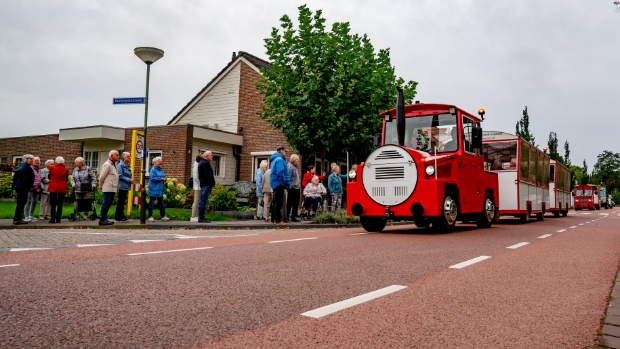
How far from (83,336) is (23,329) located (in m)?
0.41

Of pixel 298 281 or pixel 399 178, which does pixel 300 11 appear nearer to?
pixel 399 178

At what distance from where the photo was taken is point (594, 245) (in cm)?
928

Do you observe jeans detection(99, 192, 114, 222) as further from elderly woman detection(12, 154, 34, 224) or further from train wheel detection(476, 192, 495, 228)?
train wheel detection(476, 192, 495, 228)

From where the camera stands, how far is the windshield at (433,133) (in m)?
11.2

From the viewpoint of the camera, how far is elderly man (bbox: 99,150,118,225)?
41.3 ft

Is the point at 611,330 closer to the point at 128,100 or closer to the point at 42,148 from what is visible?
the point at 128,100

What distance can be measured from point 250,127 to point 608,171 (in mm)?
116161

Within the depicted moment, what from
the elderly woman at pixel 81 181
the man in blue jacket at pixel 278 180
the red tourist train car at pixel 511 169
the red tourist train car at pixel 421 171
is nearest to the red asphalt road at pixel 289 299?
the red tourist train car at pixel 421 171

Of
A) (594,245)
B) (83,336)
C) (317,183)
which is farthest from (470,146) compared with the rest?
(83,336)

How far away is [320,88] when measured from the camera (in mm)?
18422

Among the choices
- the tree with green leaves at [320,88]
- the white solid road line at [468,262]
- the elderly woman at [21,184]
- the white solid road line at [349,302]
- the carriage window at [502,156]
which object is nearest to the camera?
the white solid road line at [349,302]

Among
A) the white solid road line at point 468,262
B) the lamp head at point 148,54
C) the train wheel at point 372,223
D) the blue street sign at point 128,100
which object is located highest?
the lamp head at point 148,54

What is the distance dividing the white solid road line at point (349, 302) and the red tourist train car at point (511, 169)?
480 inches

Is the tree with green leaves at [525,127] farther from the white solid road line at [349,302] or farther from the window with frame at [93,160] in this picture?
the white solid road line at [349,302]
